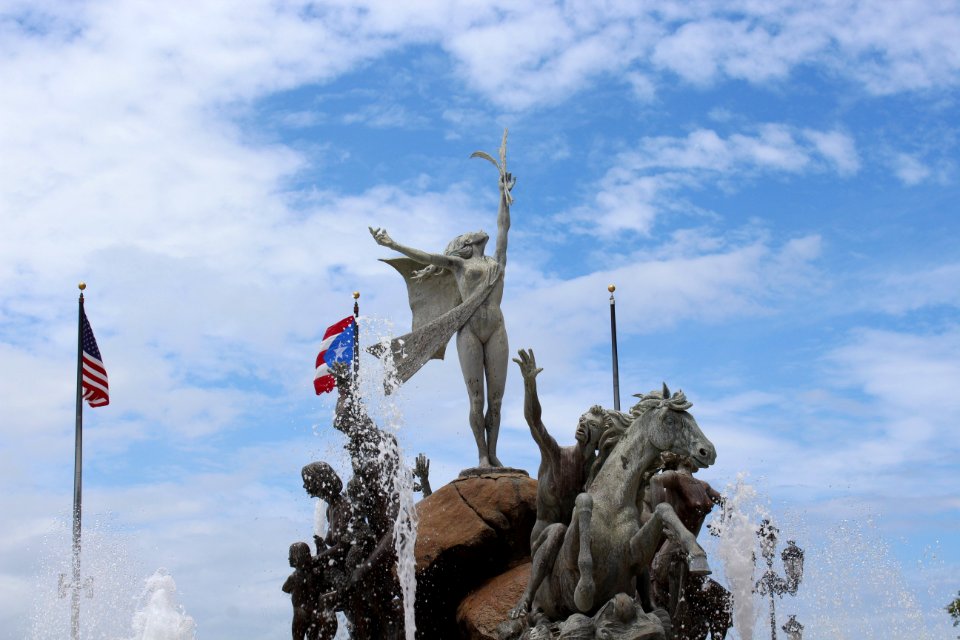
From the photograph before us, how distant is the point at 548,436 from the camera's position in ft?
38.5

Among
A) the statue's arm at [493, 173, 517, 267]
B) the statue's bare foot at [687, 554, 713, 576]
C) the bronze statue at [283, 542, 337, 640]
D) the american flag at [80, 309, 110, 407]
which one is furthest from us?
the american flag at [80, 309, 110, 407]

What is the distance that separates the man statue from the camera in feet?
37.1

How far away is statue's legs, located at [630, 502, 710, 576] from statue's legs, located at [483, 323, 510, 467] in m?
4.00

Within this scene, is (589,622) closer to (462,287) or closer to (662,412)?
(662,412)

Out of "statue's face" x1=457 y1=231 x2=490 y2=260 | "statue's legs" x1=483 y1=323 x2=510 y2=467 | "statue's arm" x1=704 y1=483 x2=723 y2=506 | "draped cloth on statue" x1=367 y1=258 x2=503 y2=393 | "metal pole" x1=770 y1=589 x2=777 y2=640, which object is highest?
"statue's face" x1=457 y1=231 x2=490 y2=260

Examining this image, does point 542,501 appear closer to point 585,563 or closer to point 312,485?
point 585,563

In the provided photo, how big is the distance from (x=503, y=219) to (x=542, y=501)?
4.59 m

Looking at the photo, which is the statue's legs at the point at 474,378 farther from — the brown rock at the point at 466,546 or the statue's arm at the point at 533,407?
the statue's arm at the point at 533,407

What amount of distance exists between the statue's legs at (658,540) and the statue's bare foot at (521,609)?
1.13 meters

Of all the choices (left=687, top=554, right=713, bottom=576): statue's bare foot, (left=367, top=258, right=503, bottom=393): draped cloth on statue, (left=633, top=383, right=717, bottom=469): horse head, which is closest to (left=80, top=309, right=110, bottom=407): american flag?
(left=367, top=258, right=503, bottom=393): draped cloth on statue

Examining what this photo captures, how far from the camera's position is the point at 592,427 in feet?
37.7

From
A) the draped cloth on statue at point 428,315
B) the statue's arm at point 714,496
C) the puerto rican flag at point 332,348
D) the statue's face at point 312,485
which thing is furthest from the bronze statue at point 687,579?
the puerto rican flag at point 332,348

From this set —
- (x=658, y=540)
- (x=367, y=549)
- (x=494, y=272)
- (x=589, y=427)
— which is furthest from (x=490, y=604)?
(x=494, y=272)

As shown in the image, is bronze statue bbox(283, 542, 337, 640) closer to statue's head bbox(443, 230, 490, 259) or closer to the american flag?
statue's head bbox(443, 230, 490, 259)
